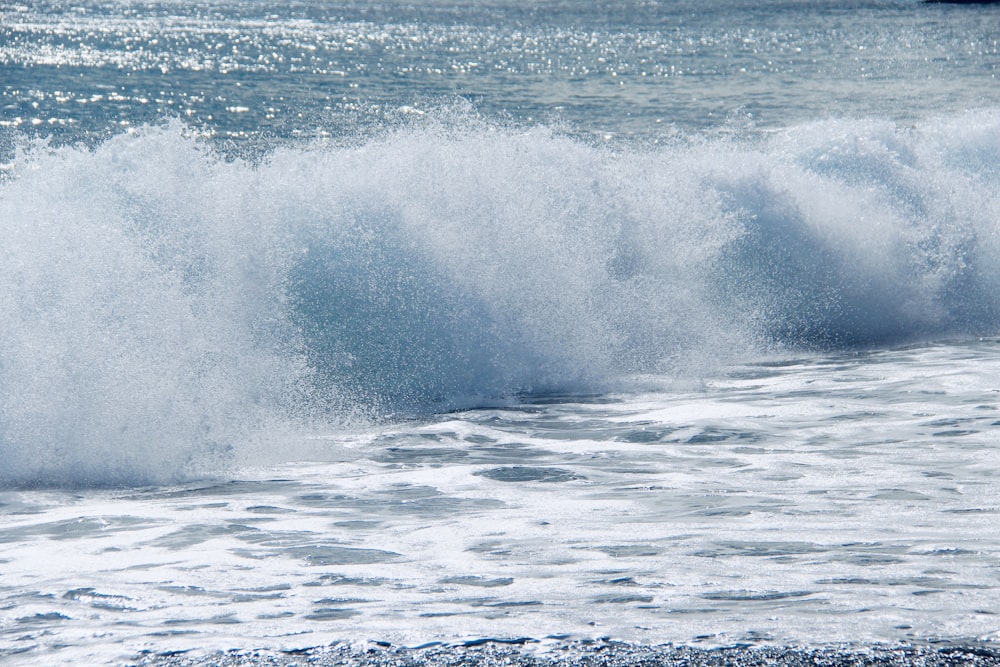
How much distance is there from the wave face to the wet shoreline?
2872 millimetres

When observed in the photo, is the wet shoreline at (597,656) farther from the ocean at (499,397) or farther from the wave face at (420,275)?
the wave face at (420,275)

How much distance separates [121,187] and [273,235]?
1244mm

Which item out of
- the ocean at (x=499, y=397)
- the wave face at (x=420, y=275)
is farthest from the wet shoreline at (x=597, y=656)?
the wave face at (x=420, y=275)

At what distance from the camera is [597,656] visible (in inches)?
176

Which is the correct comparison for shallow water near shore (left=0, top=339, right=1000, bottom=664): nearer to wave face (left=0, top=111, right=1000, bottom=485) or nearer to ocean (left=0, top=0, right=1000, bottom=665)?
ocean (left=0, top=0, right=1000, bottom=665)

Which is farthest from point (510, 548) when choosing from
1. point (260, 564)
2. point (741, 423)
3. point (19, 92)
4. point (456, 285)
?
point (19, 92)

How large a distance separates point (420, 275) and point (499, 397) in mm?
1481

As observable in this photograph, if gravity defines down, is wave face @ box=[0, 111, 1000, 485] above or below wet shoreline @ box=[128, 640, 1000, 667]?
above

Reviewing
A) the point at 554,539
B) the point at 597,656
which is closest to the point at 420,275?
the point at 554,539

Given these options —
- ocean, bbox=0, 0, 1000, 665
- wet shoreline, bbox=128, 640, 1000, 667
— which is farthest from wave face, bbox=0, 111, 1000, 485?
wet shoreline, bbox=128, 640, 1000, 667

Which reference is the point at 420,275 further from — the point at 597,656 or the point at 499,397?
the point at 597,656

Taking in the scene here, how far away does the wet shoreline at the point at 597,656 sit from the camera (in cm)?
437

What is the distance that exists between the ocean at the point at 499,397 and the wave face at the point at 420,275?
1.2 inches

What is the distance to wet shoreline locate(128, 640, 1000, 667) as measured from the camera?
172 inches
